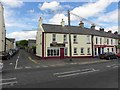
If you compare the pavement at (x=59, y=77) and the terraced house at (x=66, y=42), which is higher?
the terraced house at (x=66, y=42)

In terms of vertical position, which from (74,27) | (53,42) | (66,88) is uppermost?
(74,27)

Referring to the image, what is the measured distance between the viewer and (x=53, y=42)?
41.6 metres

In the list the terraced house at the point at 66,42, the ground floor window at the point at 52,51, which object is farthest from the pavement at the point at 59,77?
the terraced house at the point at 66,42

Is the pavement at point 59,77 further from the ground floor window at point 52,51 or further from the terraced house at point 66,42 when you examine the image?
the terraced house at point 66,42

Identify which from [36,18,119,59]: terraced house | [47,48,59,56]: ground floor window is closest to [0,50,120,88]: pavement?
[47,48,59,56]: ground floor window

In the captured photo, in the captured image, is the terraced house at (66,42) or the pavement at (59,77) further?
the terraced house at (66,42)

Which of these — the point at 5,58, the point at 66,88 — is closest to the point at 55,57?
the point at 5,58

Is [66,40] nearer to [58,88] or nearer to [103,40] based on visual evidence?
[103,40]

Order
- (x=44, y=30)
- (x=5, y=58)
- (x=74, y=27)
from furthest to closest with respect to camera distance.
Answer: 1. (x=74, y=27)
2. (x=44, y=30)
3. (x=5, y=58)

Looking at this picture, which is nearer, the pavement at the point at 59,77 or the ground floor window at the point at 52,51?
the pavement at the point at 59,77

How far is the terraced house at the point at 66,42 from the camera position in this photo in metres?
41.2

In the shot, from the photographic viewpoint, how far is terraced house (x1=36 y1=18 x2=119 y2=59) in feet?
135

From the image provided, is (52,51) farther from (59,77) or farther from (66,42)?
(59,77)

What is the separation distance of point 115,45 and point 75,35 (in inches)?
679
